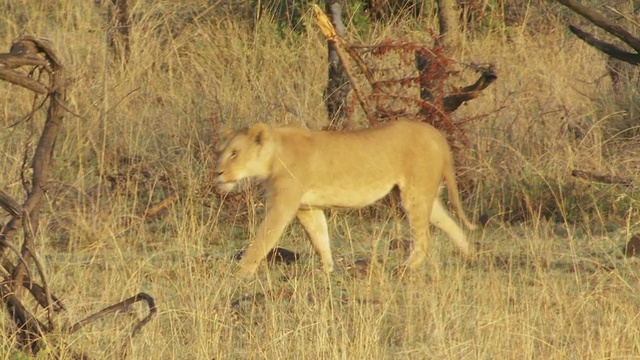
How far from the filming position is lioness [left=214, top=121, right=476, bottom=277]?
631 centimetres

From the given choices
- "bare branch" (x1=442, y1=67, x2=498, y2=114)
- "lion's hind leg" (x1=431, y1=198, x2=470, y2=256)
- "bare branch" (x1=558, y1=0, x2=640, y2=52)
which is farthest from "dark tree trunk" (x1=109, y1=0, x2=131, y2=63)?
"bare branch" (x1=558, y1=0, x2=640, y2=52)

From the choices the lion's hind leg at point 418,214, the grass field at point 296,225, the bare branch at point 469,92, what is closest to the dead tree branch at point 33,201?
the grass field at point 296,225

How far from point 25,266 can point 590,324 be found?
2399 mm

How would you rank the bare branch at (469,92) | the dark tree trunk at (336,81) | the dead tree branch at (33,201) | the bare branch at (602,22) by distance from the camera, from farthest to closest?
the dark tree trunk at (336,81), the bare branch at (469,92), the bare branch at (602,22), the dead tree branch at (33,201)

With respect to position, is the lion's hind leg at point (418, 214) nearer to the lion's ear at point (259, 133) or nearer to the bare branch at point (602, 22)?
the lion's ear at point (259, 133)

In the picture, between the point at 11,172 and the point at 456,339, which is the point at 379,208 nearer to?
the point at 11,172

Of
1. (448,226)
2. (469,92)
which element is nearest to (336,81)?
(469,92)

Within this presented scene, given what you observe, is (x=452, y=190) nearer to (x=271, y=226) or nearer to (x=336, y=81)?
(x=271, y=226)

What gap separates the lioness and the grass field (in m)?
0.17

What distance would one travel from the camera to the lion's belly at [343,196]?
647cm

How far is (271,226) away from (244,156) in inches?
15.7

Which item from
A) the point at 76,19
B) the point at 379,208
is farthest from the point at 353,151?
the point at 76,19

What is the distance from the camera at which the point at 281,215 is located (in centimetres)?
623

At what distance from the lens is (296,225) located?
7.48m
